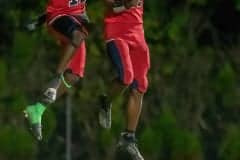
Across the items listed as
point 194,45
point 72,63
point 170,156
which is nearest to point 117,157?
point 170,156

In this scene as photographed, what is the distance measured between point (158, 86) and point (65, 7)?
5.39 meters

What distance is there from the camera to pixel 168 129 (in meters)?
16.3

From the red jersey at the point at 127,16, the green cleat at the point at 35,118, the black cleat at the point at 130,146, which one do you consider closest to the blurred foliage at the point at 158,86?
the black cleat at the point at 130,146

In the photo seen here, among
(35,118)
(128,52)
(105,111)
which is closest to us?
(35,118)

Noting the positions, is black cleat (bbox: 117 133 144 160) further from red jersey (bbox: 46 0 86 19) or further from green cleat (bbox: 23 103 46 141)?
red jersey (bbox: 46 0 86 19)

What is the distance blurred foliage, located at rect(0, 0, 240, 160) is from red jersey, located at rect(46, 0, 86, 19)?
14.2 ft

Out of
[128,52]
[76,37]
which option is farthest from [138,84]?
[76,37]

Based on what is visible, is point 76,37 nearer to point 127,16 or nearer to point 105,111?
point 127,16

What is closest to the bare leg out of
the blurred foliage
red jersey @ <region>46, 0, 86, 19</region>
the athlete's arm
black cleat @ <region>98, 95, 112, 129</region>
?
black cleat @ <region>98, 95, 112, 129</region>

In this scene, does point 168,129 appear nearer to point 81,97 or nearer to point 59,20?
point 81,97

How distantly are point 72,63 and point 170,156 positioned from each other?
4.63m

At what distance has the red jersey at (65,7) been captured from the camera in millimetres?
11727

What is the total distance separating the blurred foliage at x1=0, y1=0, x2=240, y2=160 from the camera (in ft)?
53.3

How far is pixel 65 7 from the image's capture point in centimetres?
1175
